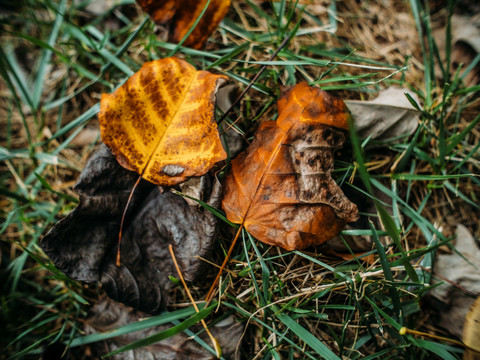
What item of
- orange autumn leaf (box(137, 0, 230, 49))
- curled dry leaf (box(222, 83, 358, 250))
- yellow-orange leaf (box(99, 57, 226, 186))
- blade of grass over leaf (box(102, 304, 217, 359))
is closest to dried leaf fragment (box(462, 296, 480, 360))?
curled dry leaf (box(222, 83, 358, 250))

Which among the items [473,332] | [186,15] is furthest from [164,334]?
[186,15]

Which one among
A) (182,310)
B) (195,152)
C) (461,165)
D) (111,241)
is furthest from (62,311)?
(461,165)

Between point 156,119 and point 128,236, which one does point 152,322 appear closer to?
point 128,236

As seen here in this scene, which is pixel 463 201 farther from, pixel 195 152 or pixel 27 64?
pixel 27 64

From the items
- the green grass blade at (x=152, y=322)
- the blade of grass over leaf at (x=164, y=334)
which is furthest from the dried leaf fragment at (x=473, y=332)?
the green grass blade at (x=152, y=322)

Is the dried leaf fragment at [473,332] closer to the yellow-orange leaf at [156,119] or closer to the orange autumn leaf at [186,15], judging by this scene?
the yellow-orange leaf at [156,119]

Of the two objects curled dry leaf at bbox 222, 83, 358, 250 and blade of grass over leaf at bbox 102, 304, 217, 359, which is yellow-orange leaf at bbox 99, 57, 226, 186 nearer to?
curled dry leaf at bbox 222, 83, 358, 250
